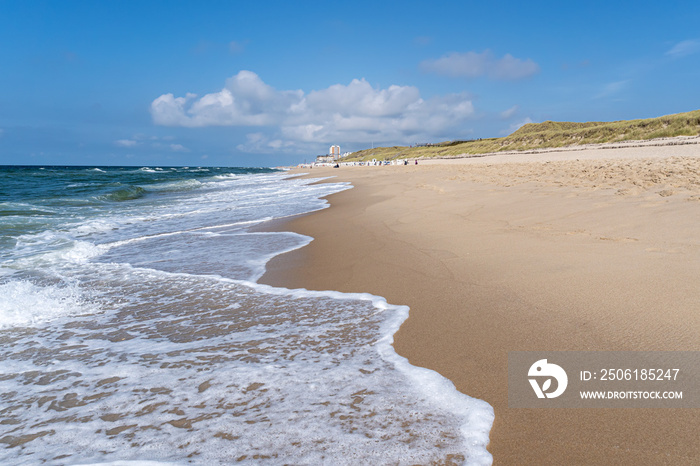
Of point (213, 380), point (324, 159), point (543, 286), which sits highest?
point (324, 159)

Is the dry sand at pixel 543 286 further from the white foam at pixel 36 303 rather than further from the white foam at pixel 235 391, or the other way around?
the white foam at pixel 36 303

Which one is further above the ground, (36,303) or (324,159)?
(324,159)

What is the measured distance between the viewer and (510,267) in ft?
14.0

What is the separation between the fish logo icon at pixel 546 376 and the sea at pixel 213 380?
385 millimetres

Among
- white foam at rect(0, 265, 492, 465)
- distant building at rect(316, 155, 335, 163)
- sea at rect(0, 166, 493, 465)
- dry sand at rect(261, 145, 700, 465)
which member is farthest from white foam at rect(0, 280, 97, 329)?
distant building at rect(316, 155, 335, 163)

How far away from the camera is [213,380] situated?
2508 millimetres

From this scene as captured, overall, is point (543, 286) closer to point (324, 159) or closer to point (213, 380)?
point (213, 380)

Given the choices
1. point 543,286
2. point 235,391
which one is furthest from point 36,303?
point 543,286

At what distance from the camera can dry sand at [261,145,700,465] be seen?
184cm

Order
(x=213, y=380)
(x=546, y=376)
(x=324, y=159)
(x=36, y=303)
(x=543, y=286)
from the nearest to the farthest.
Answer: (x=546, y=376), (x=213, y=380), (x=543, y=286), (x=36, y=303), (x=324, y=159)

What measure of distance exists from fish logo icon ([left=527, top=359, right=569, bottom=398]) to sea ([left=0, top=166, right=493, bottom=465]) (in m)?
0.38

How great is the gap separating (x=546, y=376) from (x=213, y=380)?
82.5 inches

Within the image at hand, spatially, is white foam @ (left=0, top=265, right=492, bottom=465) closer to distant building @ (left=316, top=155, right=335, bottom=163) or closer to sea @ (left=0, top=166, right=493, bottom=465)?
sea @ (left=0, top=166, right=493, bottom=465)

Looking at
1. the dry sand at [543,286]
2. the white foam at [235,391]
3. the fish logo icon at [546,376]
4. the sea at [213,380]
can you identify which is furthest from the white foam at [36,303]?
the fish logo icon at [546,376]
